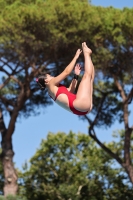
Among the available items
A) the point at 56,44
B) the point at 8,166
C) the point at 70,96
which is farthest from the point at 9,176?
the point at 70,96

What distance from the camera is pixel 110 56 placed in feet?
56.6

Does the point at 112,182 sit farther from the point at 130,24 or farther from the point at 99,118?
the point at 130,24

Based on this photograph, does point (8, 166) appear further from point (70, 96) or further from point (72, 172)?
point (70, 96)

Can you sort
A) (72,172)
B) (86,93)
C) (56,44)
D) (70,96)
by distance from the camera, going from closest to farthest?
(86,93) → (70,96) → (56,44) → (72,172)

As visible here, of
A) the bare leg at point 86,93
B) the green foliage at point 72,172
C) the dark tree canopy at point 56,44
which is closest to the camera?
the bare leg at point 86,93

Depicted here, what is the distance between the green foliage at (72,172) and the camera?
22.6 meters

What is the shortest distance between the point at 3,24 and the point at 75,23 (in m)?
2.35

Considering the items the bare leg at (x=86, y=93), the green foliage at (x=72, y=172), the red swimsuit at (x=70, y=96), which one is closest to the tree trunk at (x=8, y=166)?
the green foliage at (x=72, y=172)

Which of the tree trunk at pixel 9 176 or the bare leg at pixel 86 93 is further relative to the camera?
the tree trunk at pixel 9 176

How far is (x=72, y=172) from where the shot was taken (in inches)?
896

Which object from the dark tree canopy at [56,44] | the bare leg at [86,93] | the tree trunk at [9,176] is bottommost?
the bare leg at [86,93]

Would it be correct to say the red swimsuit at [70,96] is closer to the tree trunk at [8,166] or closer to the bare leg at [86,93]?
the bare leg at [86,93]

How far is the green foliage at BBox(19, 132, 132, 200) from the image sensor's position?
2264 centimetres

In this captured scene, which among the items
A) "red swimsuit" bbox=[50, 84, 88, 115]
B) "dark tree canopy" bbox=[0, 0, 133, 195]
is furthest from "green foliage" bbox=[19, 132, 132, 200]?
"red swimsuit" bbox=[50, 84, 88, 115]
